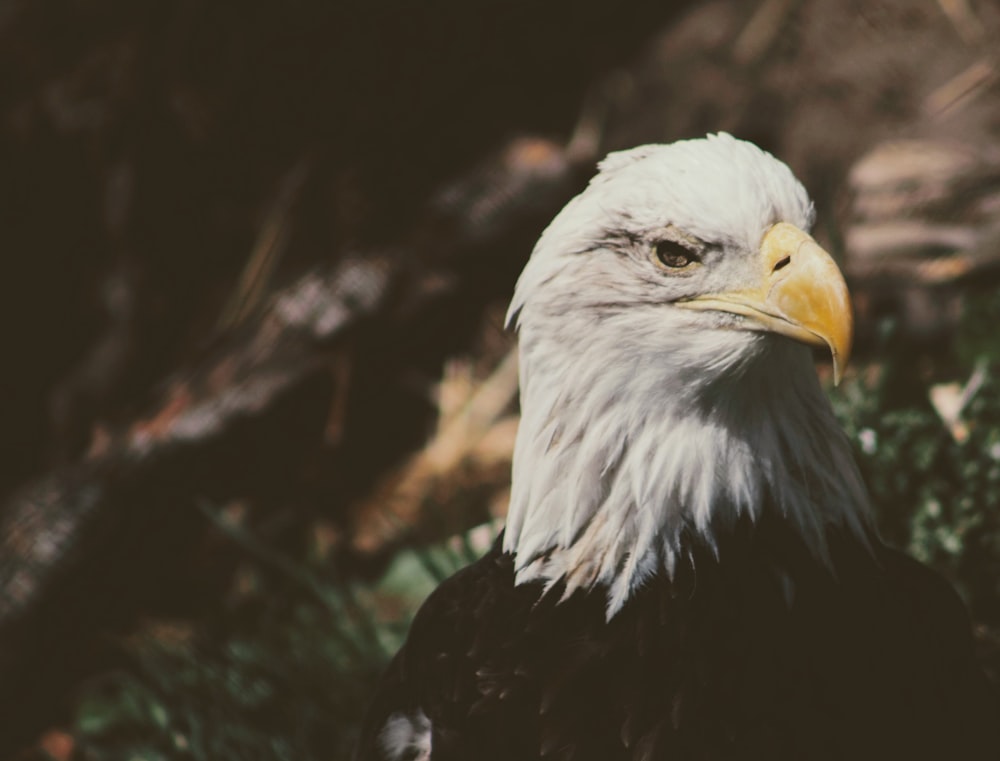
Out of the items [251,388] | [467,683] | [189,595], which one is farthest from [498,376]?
[467,683]

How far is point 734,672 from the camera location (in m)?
2.28

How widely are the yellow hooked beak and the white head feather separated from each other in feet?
Answer: 0.09

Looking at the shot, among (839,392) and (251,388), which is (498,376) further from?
(839,392)

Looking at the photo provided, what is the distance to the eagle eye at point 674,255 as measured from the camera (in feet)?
7.23

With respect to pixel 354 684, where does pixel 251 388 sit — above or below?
above

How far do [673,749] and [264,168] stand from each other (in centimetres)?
369

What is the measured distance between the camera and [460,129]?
5.47m

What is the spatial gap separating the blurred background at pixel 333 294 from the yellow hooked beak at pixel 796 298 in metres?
1.51

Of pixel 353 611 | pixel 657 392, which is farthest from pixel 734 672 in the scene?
pixel 353 611

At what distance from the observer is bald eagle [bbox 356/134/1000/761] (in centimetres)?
220

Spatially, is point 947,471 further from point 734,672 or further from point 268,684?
point 268,684

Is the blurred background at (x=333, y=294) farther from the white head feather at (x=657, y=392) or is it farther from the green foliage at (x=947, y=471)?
the white head feather at (x=657, y=392)

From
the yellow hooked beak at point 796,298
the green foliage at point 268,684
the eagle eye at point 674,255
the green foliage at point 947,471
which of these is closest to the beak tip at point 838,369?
the yellow hooked beak at point 796,298

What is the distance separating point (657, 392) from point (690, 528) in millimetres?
Answer: 265
